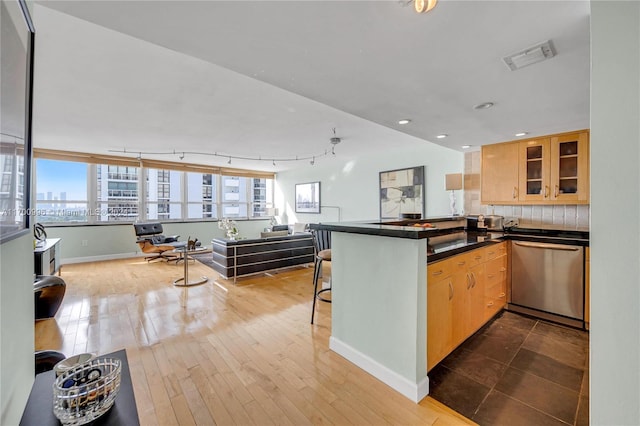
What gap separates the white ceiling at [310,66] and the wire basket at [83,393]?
4.89 ft

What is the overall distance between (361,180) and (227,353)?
488 cm

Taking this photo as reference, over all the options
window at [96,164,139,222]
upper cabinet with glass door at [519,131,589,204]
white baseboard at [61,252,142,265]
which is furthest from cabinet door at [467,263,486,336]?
window at [96,164,139,222]

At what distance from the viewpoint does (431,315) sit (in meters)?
1.89

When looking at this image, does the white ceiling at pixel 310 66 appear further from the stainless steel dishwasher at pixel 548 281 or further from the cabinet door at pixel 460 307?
the cabinet door at pixel 460 307

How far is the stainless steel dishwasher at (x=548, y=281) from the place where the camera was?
108 inches

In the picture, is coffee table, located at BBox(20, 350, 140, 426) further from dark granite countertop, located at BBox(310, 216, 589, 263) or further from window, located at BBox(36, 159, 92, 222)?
window, located at BBox(36, 159, 92, 222)

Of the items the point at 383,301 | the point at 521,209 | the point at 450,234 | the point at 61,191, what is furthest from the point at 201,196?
the point at 521,209

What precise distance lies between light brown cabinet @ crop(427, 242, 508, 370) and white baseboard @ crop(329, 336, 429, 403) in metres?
0.21

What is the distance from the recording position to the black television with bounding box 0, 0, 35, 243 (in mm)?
700

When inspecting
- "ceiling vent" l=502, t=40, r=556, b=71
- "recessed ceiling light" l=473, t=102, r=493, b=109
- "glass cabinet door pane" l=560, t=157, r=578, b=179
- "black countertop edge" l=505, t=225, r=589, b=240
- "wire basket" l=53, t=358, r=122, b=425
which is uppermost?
"recessed ceiling light" l=473, t=102, r=493, b=109

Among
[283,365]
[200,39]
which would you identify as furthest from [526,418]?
[200,39]

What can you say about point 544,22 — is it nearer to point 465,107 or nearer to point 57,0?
point 465,107

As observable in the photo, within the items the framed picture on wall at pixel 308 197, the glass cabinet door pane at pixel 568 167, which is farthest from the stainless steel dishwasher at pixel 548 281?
the framed picture on wall at pixel 308 197

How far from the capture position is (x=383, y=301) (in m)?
1.94
